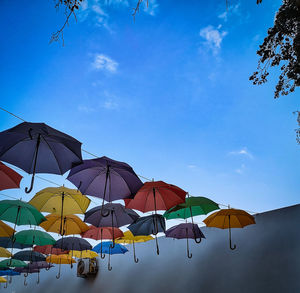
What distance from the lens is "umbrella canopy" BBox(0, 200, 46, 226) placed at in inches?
168

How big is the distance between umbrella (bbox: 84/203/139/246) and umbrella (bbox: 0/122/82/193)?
6.28 feet

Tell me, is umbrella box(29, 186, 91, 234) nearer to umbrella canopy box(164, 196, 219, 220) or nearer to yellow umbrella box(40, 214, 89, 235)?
yellow umbrella box(40, 214, 89, 235)

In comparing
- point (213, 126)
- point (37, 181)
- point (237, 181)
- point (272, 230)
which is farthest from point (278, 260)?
point (37, 181)

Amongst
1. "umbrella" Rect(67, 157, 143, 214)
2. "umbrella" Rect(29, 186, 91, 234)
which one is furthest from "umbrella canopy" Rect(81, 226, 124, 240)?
"umbrella" Rect(67, 157, 143, 214)

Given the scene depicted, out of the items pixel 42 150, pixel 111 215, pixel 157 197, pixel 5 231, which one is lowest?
pixel 5 231

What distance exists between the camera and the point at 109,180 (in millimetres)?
3492

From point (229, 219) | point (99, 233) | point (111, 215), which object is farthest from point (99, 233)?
point (229, 219)

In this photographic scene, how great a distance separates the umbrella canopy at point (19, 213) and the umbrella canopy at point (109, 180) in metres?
1.37

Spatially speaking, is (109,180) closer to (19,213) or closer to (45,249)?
(19,213)

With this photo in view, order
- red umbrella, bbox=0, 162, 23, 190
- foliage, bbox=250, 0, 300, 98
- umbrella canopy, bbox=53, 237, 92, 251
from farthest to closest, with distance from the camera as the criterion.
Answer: umbrella canopy, bbox=53, 237, 92, 251
red umbrella, bbox=0, 162, 23, 190
foliage, bbox=250, 0, 300, 98

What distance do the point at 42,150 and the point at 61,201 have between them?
1.82m

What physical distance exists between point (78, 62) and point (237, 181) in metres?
4.15

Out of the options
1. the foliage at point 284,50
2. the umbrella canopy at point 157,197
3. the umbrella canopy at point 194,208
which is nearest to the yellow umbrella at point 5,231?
the umbrella canopy at point 157,197

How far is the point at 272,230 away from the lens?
4.84 m
